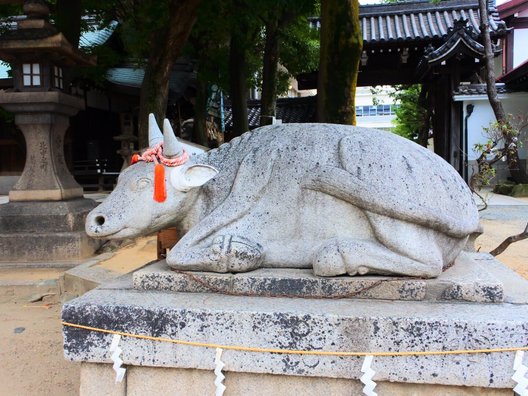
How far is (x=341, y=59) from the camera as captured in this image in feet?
15.4

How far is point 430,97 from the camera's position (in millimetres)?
15133

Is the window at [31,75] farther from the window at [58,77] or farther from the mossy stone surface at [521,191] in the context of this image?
the mossy stone surface at [521,191]

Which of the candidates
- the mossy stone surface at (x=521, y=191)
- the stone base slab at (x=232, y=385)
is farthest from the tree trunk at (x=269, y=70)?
the stone base slab at (x=232, y=385)

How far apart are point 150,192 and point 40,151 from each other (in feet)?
14.9

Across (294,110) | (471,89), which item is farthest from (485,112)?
(294,110)

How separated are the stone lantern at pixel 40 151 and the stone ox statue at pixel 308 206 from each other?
12.6ft

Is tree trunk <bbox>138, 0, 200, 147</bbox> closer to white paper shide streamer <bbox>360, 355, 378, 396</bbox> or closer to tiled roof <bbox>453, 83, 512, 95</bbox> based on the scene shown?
white paper shide streamer <bbox>360, 355, 378, 396</bbox>

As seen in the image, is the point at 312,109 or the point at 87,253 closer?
the point at 87,253

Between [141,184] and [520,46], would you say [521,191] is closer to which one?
[520,46]

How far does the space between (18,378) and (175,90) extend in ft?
35.8

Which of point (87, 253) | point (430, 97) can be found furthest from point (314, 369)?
point (430, 97)

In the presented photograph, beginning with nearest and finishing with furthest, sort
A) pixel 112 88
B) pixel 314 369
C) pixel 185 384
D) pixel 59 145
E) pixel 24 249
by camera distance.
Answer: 1. pixel 314 369
2. pixel 185 384
3. pixel 24 249
4. pixel 59 145
5. pixel 112 88

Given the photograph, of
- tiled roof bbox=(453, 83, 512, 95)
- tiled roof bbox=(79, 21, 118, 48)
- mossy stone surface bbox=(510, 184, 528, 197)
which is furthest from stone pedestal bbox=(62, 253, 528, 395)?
tiled roof bbox=(453, 83, 512, 95)

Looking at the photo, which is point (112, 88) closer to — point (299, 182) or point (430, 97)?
point (430, 97)
